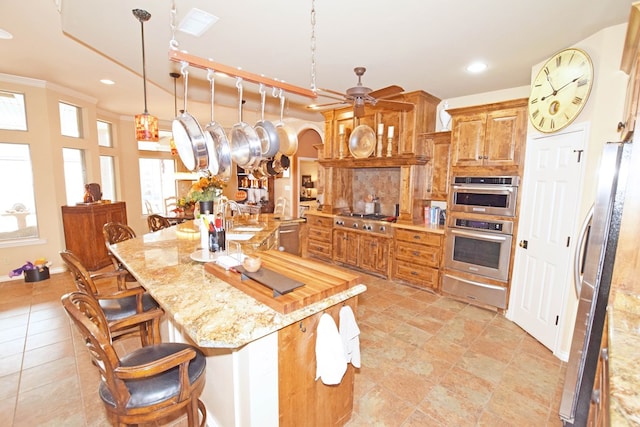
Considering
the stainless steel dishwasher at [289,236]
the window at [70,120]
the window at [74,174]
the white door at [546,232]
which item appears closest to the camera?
the white door at [546,232]

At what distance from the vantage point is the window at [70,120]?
4746 mm

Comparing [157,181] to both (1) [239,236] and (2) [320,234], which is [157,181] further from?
(1) [239,236]

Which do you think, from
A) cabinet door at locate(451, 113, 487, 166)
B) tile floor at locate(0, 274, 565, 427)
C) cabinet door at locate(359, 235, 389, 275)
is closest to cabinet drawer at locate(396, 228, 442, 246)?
cabinet door at locate(359, 235, 389, 275)

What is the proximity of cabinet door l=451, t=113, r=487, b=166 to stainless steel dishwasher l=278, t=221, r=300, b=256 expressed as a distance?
2.24 m

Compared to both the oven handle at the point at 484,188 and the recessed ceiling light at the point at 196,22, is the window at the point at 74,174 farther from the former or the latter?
the oven handle at the point at 484,188

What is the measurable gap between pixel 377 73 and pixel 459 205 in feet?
6.20

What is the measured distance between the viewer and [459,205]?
144 inches

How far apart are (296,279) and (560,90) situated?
293 cm

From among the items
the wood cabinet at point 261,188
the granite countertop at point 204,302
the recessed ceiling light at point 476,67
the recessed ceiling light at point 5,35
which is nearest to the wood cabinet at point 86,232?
the recessed ceiling light at point 5,35

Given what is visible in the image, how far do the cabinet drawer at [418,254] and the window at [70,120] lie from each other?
18.5ft

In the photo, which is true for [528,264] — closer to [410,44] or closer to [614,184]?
[614,184]

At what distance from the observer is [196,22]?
2.24m

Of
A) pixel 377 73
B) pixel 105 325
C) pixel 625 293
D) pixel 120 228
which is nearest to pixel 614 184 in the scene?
pixel 625 293

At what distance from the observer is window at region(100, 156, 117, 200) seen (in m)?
6.11
